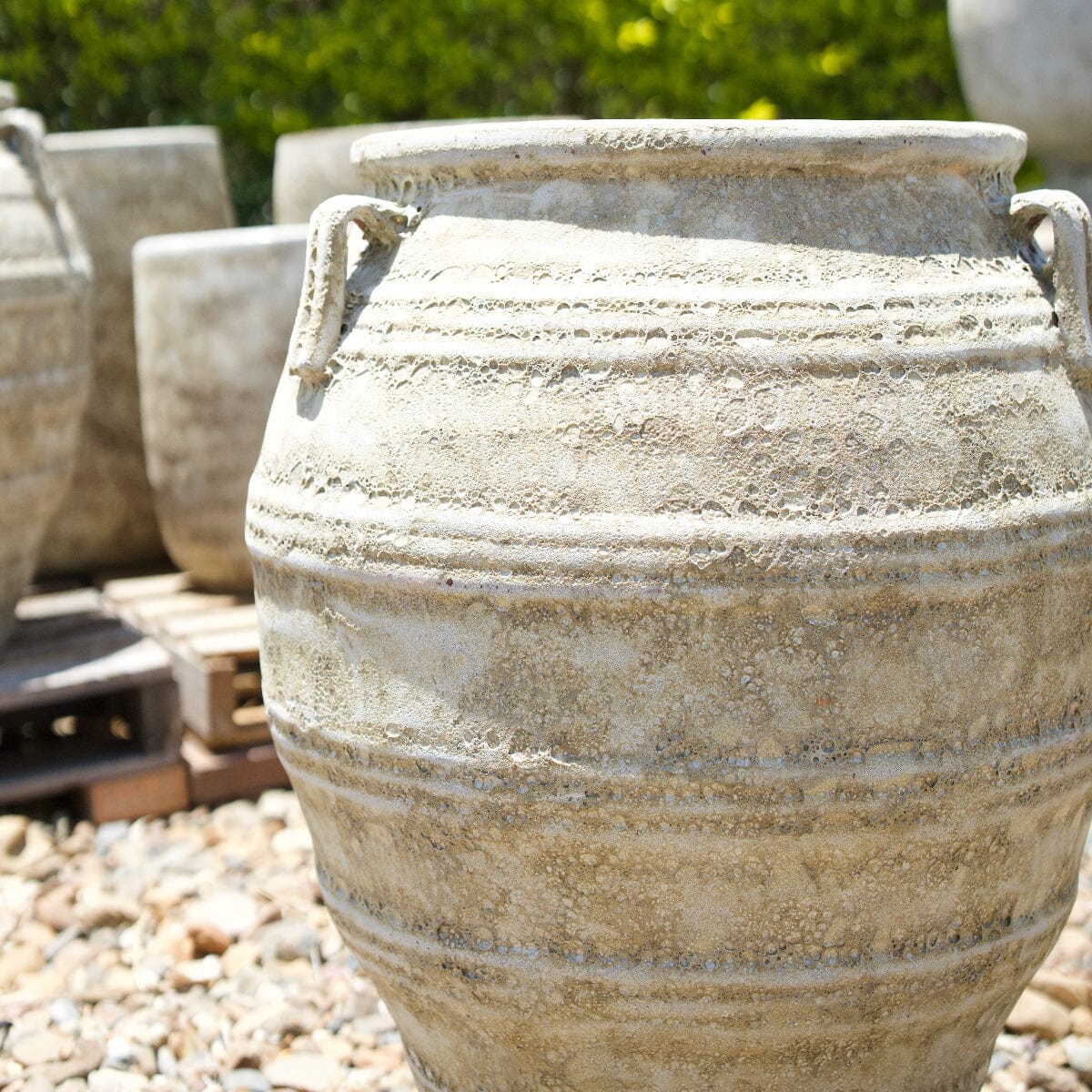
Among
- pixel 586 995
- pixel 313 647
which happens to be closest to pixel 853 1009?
pixel 586 995

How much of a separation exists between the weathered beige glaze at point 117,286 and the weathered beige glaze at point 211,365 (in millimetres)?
546

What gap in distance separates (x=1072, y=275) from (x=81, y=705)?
2.58 metres

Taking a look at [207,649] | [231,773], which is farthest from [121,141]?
[231,773]

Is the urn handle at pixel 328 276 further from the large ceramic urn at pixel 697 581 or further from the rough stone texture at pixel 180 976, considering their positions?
the rough stone texture at pixel 180 976

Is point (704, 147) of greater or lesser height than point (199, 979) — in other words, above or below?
above

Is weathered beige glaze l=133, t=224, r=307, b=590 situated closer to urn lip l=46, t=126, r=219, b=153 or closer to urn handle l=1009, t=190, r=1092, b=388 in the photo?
urn lip l=46, t=126, r=219, b=153

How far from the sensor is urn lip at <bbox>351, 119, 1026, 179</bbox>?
1.72m

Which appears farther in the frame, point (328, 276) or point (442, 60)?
point (442, 60)

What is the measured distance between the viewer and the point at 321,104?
6.34 metres

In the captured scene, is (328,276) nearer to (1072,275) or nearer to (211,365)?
(1072,275)

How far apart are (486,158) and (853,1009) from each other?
105cm

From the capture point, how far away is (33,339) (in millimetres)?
3342

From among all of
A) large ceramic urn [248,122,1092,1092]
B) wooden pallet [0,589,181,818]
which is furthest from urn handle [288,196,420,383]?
wooden pallet [0,589,181,818]

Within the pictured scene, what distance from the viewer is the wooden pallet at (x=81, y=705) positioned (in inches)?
133
